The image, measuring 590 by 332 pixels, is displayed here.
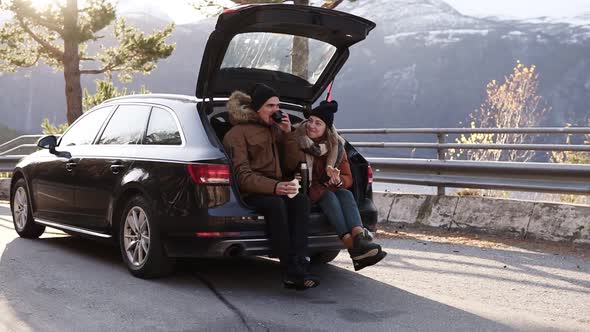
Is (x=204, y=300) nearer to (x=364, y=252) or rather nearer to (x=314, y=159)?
(x=364, y=252)

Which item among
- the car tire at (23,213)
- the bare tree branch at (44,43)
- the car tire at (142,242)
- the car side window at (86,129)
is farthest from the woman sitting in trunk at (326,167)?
the bare tree branch at (44,43)

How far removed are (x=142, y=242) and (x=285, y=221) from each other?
4.42 ft

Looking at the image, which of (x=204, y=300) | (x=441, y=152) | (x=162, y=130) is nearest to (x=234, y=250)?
(x=204, y=300)

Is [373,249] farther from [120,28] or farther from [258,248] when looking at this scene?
[120,28]

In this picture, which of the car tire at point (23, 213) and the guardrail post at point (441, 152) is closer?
the car tire at point (23, 213)

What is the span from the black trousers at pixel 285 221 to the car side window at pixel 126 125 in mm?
1455

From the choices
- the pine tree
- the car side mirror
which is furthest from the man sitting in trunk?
the pine tree

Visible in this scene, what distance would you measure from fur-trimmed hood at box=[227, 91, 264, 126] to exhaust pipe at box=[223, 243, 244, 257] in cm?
104

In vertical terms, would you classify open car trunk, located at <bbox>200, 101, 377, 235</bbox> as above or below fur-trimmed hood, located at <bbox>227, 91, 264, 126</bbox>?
below

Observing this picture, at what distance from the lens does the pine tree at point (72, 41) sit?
22656 mm

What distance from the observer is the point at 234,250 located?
19.1 feet

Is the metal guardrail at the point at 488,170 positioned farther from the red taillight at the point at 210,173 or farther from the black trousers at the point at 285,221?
the red taillight at the point at 210,173

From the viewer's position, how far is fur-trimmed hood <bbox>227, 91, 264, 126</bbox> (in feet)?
20.3

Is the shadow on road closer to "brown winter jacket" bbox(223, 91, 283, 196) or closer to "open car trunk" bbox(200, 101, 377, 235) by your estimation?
"open car trunk" bbox(200, 101, 377, 235)
